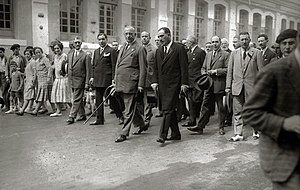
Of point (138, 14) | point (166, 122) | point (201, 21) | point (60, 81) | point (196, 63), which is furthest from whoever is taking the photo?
point (201, 21)

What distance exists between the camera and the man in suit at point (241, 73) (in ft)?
20.0

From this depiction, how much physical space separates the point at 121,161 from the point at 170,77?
175cm

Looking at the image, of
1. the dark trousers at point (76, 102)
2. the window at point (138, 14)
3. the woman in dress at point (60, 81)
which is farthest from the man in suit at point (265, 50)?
the window at point (138, 14)

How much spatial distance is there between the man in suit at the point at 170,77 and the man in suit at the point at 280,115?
3905 millimetres

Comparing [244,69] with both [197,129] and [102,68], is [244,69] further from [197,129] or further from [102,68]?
[102,68]

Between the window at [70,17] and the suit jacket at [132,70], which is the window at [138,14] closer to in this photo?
the window at [70,17]

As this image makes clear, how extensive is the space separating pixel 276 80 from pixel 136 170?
3045 millimetres

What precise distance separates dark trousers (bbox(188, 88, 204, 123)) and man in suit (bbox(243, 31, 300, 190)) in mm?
5458

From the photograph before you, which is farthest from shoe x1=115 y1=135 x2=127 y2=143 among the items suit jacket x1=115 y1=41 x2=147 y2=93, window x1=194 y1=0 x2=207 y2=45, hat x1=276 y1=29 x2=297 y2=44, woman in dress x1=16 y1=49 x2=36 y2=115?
window x1=194 y1=0 x2=207 y2=45

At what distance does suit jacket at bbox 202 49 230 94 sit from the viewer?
22.2 feet

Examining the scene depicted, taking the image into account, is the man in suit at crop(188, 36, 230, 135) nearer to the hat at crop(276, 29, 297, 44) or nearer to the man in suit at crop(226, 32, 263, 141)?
the man in suit at crop(226, 32, 263, 141)

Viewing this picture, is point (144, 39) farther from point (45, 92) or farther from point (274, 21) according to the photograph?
point (274, 21)

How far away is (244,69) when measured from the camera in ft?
20.1

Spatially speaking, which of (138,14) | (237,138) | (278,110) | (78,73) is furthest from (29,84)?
(138,14)
